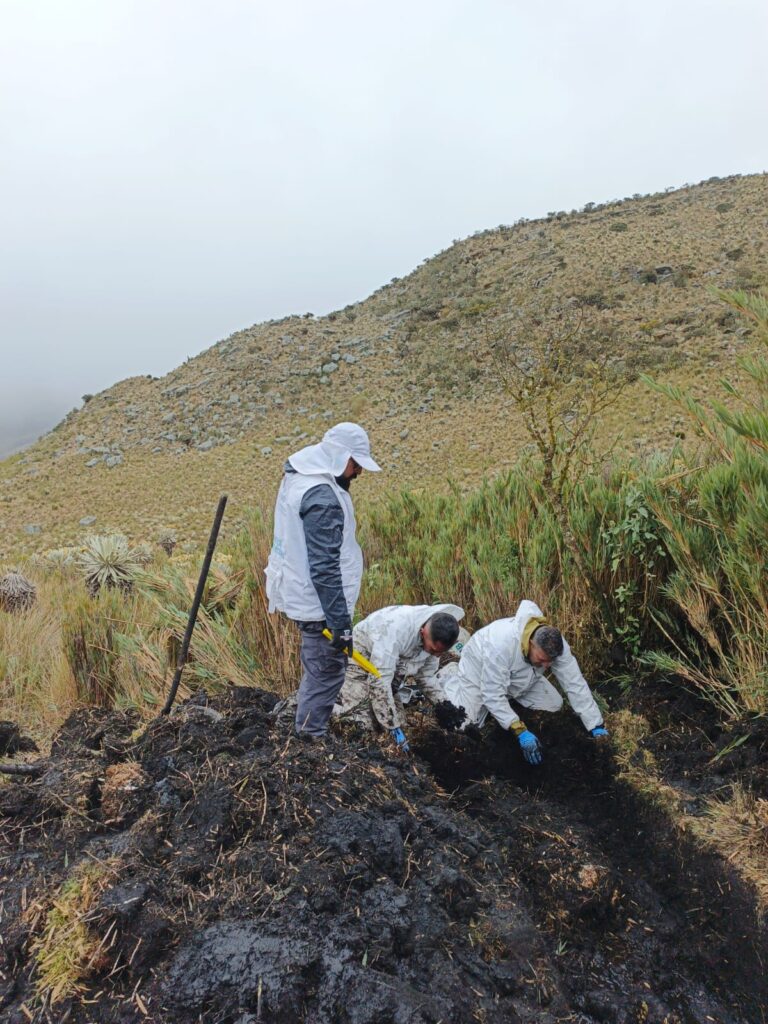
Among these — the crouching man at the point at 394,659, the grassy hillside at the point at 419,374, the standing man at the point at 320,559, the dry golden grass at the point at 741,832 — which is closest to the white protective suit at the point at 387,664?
the crouching man at the point at 394,659

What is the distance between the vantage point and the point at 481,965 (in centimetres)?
204

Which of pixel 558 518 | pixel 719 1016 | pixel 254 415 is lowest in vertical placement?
pixel 719 1016

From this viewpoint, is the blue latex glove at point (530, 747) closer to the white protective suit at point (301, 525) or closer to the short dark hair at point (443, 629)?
the short dark hair at point (443, 629)

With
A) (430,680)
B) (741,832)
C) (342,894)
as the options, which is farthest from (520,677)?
(342,894)

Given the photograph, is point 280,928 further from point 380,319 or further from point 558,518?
point 380,319

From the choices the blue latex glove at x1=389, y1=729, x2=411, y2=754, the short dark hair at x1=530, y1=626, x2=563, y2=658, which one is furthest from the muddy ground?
the short dark hair at x1=530, y1=626, x2=563, y2=658

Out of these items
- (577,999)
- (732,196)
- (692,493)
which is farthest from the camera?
(732,196)

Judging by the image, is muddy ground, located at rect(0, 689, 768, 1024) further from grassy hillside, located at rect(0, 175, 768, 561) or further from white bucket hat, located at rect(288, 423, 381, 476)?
grassy hillside, located at rect(0, 175, 768, 561)

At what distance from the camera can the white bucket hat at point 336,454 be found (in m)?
3.43

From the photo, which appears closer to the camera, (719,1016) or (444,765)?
(719,1016)

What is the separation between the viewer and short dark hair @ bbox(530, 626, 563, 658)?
11.9ft

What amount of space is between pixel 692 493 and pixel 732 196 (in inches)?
1870

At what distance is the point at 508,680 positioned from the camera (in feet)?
13.2

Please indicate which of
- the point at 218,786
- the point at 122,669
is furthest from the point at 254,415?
the point at 218,786
